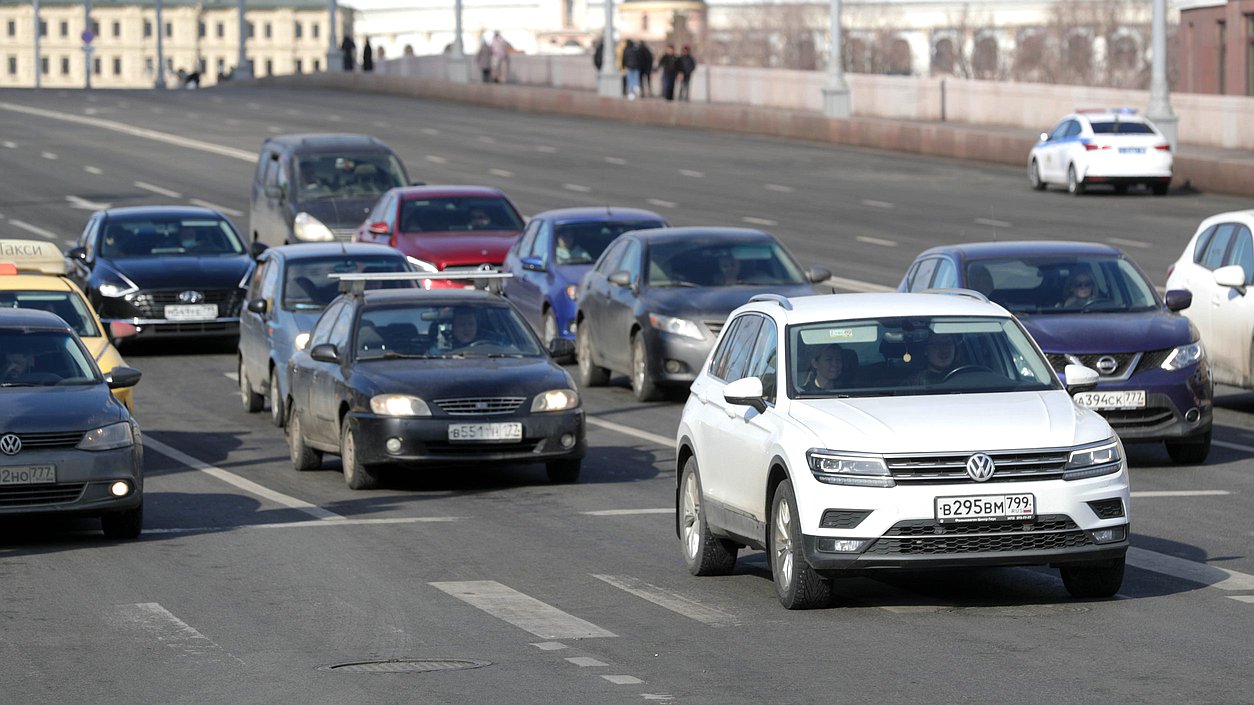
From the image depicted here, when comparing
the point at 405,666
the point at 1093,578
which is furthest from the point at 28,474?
the point at 1093,578

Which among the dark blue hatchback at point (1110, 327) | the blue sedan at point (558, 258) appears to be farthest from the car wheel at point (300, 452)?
the blue sedan at point (558, 258)

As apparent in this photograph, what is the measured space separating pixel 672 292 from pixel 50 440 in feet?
30.8

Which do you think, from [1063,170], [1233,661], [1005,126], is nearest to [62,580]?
[1233,661]

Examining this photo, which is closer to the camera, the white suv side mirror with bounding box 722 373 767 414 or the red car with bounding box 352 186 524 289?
the white suv side mirror with bounding box 722 373 767 414

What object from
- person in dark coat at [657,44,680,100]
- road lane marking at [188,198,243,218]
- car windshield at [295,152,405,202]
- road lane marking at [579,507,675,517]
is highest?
person in dark coat at [657,44,680,100]

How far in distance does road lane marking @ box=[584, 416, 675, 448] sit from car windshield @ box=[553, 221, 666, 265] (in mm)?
5023

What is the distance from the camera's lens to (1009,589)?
11789mm

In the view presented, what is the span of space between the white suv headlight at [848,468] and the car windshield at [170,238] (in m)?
19.4

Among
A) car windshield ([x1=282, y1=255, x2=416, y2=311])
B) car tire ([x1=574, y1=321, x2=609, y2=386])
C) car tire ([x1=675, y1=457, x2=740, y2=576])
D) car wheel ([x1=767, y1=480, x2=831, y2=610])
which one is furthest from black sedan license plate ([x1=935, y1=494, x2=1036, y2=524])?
car tire ([x1=574, y1=321, x2=609, y2=386])

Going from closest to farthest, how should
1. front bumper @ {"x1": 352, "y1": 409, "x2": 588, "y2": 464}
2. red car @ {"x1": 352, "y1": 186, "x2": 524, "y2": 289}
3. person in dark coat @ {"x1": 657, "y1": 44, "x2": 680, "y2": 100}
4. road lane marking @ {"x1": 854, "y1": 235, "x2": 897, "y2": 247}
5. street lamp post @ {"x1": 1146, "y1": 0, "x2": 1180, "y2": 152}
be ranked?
1. front bumper @ {"x1": 352, "y1": 409, "x2": 588, "y2": 464}
2. red car @ {"x1": 352, "y1": 186, "x2": 524, "y2": 289}
3. road lane marking @ {"x1": 854, "y1": 235, "x2": 897, "y2": 247}
4. street lamp post @ {"x1": 1146, "y1": 0, "x2": 1180, "y2": 152}
5. person in dark coat @ {"x1": 657, "y1": 44, "x2": 680, "y2": 100}

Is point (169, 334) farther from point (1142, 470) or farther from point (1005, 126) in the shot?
point (1005, 126)

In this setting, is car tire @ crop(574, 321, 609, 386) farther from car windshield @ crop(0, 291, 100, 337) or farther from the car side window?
the car side window

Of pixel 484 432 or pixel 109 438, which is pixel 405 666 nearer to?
pixel 109 438

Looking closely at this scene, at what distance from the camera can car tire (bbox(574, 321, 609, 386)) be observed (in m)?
24.3
